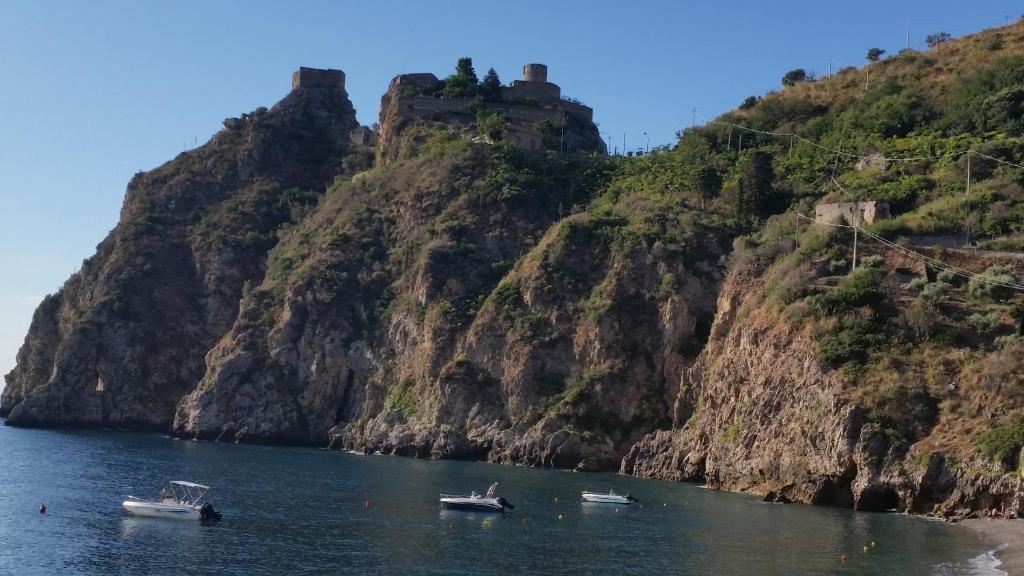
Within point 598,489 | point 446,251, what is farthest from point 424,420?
point 598,489

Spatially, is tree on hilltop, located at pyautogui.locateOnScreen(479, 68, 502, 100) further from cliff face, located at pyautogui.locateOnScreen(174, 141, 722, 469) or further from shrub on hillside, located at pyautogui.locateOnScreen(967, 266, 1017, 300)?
shrub on hillside, located at pyautogui.locateOnScreen(967, 266, 1017, 300)

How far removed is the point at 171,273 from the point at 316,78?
45.0 m

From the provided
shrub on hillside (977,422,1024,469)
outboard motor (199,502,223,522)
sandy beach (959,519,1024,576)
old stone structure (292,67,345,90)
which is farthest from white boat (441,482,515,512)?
old stone structure (292,67,345,90)

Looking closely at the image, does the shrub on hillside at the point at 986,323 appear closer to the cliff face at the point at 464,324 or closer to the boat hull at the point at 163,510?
the cliff face at the point at 464,324

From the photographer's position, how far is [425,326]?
4075 inches

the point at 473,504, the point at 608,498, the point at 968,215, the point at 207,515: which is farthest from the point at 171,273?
the point at 968,215

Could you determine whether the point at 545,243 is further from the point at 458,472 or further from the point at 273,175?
the point at 273,175

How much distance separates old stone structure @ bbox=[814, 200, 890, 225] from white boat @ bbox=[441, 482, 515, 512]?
125 ft

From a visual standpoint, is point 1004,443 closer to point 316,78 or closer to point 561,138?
point 561,138

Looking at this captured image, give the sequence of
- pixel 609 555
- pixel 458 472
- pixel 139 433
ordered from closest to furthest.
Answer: pixel 609 555 → pixel 458 472 → pixel 139 433

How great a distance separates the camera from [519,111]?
5463 inches

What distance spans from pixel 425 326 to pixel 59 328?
54381 mm

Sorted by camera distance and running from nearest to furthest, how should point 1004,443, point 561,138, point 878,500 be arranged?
1. point 1004,443
2. point 878,500
3. point 561,138

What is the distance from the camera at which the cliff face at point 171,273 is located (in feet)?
387
